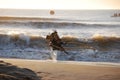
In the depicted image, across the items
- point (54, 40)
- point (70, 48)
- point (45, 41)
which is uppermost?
point (54, 40)

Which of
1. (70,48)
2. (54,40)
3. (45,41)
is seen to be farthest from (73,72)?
(45,41)

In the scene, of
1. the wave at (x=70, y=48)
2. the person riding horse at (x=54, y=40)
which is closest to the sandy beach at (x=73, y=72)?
the person riding horse at (x=54, y=40)

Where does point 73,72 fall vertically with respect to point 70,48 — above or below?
below

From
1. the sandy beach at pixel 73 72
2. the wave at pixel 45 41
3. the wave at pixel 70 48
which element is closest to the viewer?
the sandy beach at pixel 73 72

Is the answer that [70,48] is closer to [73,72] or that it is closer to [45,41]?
[45,41]

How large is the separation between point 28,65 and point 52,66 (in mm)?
679

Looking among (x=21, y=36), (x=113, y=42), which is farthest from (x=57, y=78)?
(x=21, y=36)

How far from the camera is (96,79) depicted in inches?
273

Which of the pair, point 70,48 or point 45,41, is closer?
point 70,48

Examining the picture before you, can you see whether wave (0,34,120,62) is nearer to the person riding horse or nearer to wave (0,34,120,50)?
wave (0,34,120,50)

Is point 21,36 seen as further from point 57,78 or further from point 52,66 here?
point 57,78

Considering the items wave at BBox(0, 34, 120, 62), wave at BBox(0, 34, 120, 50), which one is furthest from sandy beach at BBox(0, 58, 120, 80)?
wave at BBox(0, 34, 120, 50)

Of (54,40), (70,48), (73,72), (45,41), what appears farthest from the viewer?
(45,41)

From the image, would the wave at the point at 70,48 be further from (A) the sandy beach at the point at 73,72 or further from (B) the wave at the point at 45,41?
(A) the sandy beach at the point at 73,72
